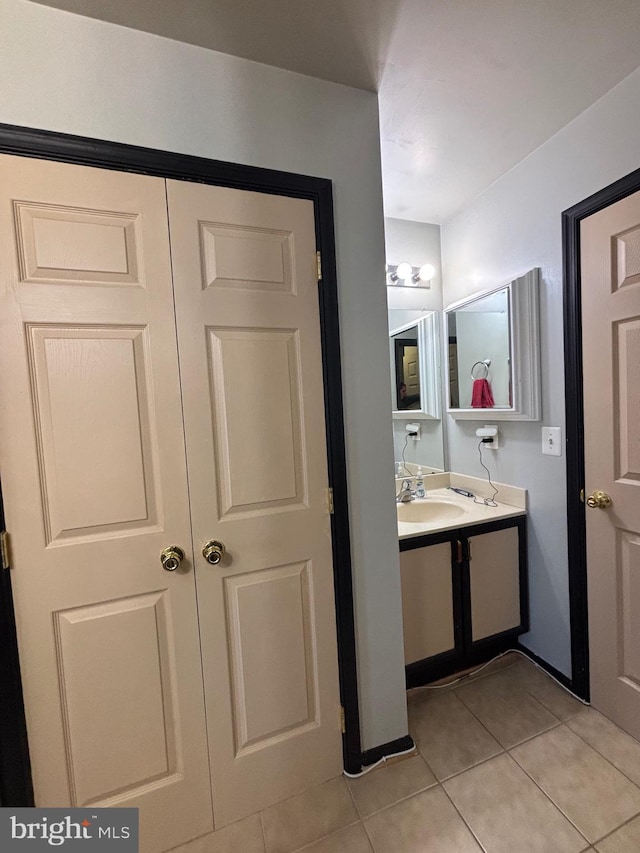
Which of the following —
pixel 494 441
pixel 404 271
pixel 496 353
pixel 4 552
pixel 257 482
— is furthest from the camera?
pixel 404 271

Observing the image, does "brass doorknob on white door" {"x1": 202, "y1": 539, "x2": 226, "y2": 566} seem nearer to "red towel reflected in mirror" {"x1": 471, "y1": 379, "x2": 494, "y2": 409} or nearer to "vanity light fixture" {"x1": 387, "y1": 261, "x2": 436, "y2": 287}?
"red towel reflected in mirror" {"x1": 471, "y1": 379, "x2": 494, "y2": 409}

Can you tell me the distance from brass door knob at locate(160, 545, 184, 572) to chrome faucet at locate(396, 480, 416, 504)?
1285 mm

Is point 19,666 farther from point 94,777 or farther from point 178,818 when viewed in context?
point 178,818

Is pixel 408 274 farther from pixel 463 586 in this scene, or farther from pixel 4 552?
pixel 4 552

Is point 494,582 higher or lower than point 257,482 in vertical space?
lower

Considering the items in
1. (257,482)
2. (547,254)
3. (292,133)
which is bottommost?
(257,482)

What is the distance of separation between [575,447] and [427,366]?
95cm

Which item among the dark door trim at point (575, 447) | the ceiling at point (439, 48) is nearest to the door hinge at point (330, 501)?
the dark door trim at point (575, 447)

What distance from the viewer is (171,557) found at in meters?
1.12

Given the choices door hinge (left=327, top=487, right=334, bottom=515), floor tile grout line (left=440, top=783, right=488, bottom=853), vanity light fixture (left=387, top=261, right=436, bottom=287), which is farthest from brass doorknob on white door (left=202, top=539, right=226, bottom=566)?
vanity light fixture (left=387, top=261, right=436, bottom=287)

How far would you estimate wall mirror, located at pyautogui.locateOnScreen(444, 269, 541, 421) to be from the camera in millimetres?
1806

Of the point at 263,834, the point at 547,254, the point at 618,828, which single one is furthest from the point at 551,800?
the point at 547,254

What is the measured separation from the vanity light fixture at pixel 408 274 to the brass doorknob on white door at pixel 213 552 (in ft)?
5.87

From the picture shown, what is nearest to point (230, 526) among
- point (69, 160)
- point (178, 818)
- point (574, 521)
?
point (178, 818)
